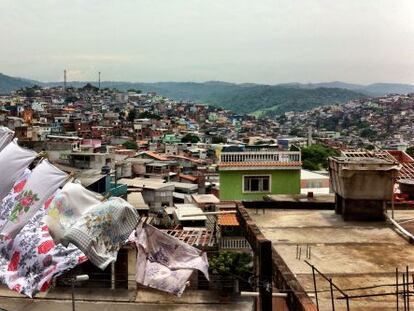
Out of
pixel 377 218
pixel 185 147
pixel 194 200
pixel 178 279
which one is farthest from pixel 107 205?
pixel 185 147

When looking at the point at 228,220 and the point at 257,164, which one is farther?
the point at 228,220

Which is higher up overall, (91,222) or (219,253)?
(91,222)

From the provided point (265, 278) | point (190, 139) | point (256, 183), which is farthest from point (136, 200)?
point (190, 139)

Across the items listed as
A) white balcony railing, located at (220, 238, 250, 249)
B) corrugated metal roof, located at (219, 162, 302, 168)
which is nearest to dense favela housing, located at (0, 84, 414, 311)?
white balcony railing, located at (220, 238, 250, 249)

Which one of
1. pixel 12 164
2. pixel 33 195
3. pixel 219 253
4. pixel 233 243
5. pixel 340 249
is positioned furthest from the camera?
pixel 233 243

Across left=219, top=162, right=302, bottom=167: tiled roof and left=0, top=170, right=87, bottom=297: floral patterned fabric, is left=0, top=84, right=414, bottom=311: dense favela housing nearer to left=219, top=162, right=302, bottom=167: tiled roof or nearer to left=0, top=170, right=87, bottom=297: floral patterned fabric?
left=0, top=170, right=87, bottom=297: floral patterned fabric

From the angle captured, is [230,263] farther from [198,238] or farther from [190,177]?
[190,177]
